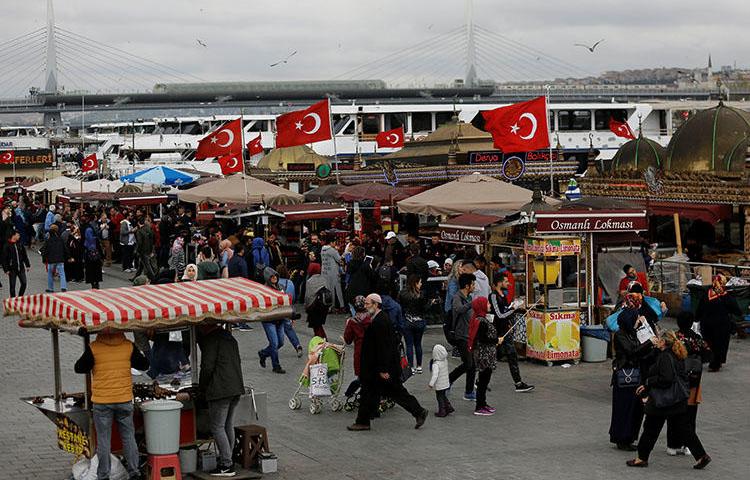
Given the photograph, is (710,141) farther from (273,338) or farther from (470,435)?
(470,435)

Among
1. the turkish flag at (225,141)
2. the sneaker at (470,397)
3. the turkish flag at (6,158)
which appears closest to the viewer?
the sneaker at (470,397)

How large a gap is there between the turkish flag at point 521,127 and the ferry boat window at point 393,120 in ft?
158

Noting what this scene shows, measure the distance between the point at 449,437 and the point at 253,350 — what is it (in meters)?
6.51

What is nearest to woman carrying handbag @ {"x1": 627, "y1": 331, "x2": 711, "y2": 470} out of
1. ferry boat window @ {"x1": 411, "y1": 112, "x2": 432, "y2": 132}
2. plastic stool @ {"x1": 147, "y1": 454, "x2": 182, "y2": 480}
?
plastic stool @ {"x1": 147, "y1": 454, "x2": 182, "y2": 480}

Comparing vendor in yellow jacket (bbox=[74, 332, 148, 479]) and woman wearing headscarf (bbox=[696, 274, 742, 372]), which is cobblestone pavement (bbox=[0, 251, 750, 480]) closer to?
woman wearing headscarf (bbox=[696, 274, 742, 372])

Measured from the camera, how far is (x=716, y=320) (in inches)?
690

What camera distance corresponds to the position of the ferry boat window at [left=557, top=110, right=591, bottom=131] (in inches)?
3039

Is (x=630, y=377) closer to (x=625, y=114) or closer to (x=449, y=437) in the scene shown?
(x=449, y=437)

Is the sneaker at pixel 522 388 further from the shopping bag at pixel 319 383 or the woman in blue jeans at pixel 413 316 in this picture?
the shopping bag at pixel 319 383

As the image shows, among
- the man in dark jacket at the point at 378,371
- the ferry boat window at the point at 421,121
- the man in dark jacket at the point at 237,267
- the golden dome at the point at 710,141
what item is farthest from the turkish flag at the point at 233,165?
the ferry boat window at the point at 421,121

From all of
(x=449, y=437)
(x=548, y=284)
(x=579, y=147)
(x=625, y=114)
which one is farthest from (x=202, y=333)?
(x=625, y=114)

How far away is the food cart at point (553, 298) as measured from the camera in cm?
1761

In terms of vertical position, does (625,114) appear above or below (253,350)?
above

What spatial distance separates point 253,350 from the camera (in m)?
19.0
